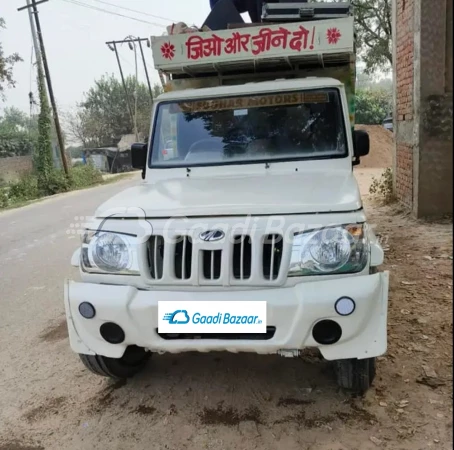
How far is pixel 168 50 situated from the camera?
13.8 ft

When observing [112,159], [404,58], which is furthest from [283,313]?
[112,159]

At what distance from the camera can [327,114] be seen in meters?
3.77

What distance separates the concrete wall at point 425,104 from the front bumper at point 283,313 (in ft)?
13.2

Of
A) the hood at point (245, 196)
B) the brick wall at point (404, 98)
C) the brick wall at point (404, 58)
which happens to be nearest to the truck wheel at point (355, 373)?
the hood at point (245, 196)

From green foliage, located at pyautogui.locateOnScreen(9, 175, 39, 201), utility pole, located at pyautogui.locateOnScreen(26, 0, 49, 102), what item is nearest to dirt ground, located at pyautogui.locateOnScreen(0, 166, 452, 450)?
green foliage, located at pyautogui.locateOnScreen(9, 175, 39, 201)

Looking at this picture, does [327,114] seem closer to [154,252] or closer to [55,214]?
[154,252]

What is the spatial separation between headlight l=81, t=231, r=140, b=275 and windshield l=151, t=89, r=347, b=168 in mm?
1279

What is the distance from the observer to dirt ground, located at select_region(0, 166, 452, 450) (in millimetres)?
2605

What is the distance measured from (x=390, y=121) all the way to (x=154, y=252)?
7.87 m

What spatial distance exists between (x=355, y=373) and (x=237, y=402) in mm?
753

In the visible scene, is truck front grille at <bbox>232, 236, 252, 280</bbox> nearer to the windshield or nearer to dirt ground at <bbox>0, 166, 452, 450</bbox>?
dirt ground at <bbox>0, 166, 452, 450</bbox>

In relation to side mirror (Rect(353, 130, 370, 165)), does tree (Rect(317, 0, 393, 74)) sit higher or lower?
higher

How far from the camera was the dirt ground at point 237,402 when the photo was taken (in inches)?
103

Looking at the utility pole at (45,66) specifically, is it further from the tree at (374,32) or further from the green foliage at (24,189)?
the tree at (374,32)
